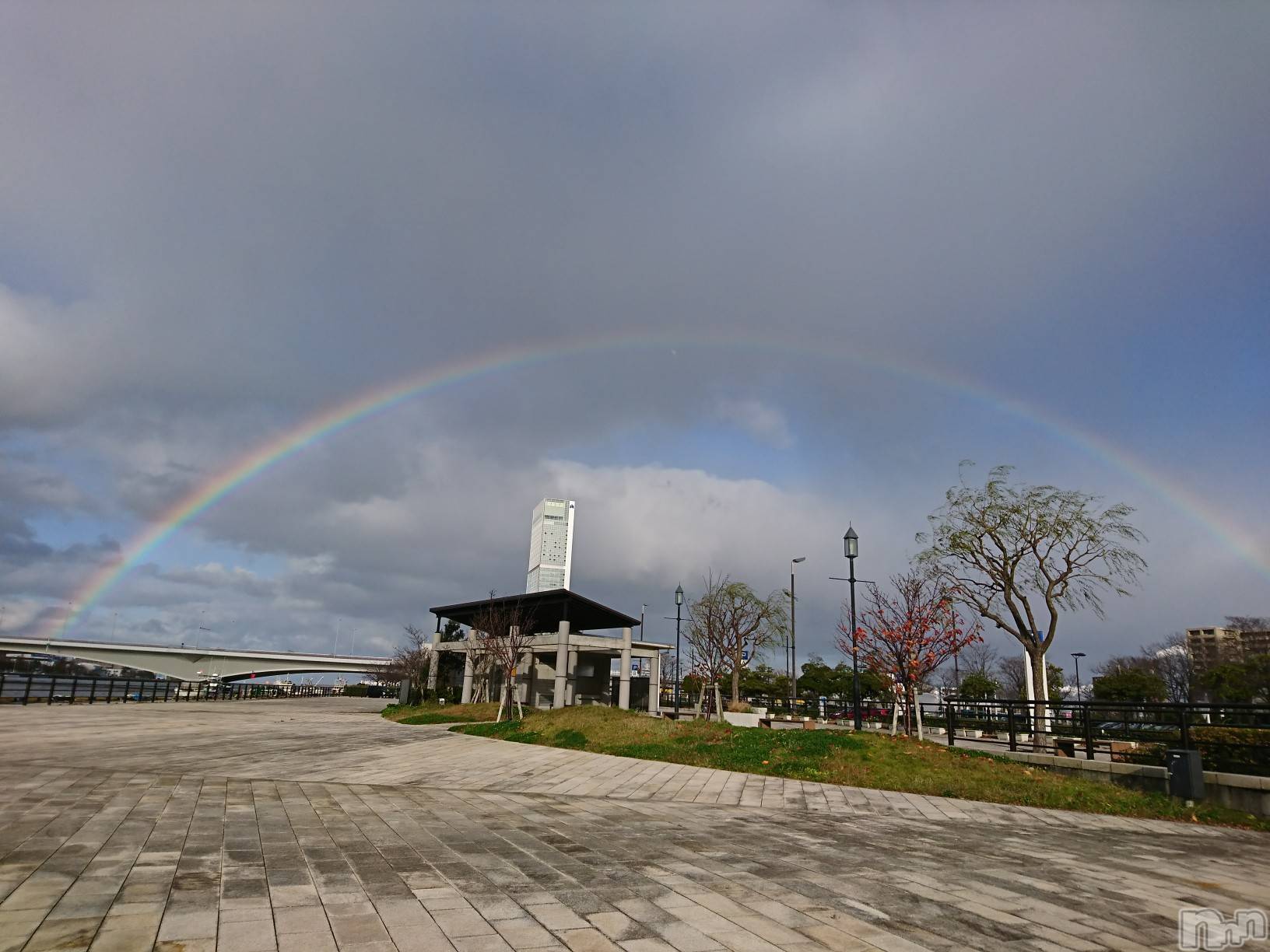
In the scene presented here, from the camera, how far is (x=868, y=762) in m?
14.1

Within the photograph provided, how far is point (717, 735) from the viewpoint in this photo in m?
18.2

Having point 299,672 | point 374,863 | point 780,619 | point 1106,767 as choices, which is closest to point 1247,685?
point 780,619

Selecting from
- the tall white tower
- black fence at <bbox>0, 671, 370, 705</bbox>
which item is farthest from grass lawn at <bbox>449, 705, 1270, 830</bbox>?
the tall white tower

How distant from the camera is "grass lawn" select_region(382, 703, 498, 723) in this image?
1127 inches

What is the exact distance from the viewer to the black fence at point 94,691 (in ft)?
95.7

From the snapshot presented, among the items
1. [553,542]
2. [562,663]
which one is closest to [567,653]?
[562,663]

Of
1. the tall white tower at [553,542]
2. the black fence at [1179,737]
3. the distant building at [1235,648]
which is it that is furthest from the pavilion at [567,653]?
the tall white tower at [553,542]

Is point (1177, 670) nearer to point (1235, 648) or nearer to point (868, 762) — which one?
point (1235, 648)

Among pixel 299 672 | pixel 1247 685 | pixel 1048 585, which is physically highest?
pixel 1048 585

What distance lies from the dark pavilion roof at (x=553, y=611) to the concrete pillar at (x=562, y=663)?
0.64 meters

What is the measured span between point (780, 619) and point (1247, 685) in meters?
25.5

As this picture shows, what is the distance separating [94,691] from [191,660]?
54769 mm

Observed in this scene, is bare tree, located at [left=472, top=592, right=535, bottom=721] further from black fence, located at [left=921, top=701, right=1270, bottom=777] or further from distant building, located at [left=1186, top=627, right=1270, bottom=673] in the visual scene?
distant building, located at [left=1186, top=627, right=1270, bottom=673]

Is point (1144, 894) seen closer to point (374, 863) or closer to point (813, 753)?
point (374, 863)
